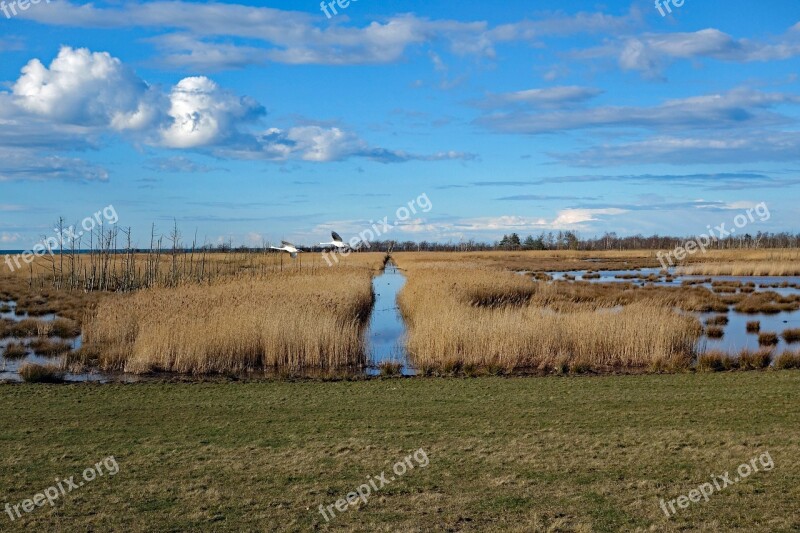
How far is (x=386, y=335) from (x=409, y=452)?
51.1 ft

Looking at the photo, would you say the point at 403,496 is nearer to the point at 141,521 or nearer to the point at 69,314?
the point at 141,521

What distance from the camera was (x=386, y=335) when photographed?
23719mm

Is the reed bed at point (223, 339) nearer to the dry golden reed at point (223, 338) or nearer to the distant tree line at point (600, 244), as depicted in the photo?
the dry golden reed at point (223, 338)

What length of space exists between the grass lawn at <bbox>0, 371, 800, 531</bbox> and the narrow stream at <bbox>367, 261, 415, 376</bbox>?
4.97 metres

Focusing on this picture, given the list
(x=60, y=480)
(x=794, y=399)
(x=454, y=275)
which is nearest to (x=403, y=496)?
(x=60, y=480)

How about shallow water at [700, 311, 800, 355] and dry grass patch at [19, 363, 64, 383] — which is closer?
dry grass patch at [19, 363, 64, 383]

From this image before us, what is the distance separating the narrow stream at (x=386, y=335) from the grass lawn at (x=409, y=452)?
16.3 feet

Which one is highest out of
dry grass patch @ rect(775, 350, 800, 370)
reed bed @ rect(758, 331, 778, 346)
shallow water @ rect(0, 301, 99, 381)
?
dry grass patch @ rect(775, 350, 800, 370)

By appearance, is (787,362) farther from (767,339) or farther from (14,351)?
(14,351)

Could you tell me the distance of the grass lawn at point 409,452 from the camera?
20.0ft

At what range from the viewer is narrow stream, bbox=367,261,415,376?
17.8 metres

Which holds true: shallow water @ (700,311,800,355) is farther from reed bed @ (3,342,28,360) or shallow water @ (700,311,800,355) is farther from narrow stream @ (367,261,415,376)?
reed bed @ (3,342,28,360)

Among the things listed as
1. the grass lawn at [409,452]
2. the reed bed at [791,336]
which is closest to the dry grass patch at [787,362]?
the grass lawn at [409,452]

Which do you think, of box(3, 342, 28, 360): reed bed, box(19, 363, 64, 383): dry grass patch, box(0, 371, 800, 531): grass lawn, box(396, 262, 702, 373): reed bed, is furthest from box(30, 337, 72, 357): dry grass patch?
box(396, 262, 702, 373): reed bed
